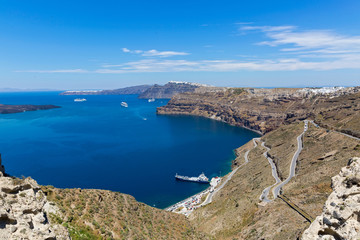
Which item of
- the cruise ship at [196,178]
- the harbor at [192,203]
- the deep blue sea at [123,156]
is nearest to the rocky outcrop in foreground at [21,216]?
the harbor at [192,203]

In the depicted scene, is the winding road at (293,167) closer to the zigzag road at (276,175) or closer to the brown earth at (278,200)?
the zigzag road at (276,175)

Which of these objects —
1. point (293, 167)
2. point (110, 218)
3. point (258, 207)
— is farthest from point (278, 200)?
point (110, 218)

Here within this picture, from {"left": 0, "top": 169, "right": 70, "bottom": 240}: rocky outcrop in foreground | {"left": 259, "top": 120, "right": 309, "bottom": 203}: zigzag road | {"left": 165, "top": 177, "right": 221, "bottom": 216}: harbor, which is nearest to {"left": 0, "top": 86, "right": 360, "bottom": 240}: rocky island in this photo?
{"left": 0, "top": 169, "right": 70, "bottom": 240}: rocky outcrop in foreground

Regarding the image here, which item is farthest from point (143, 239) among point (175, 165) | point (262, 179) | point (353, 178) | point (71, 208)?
point (175, 165)

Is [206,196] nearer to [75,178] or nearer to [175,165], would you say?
[175,165]

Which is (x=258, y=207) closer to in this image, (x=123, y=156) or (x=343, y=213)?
(x=343, y=213)
